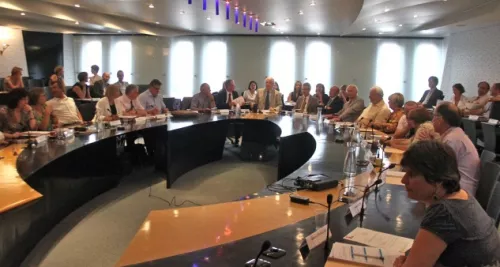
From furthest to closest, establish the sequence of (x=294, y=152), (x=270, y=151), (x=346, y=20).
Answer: (x=346, y=20) < (x=270, y=151) < (x=294, y=152)

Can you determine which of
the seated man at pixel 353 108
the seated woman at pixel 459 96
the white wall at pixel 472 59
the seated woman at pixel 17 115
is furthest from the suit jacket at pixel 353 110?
the white wall at pixel 472 59

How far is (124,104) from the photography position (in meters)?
5.62

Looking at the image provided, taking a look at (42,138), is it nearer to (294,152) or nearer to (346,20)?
(294,152)

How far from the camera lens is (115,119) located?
516 centimetres

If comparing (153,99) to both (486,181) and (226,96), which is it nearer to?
(226,96)

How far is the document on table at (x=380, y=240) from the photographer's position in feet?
5.35

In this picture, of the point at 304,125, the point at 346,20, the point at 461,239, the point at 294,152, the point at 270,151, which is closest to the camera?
the point at 461,239

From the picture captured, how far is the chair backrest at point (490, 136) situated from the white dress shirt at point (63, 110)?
18.0 feet

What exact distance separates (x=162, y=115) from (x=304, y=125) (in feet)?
6.51

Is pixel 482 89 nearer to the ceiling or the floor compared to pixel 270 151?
nearer to the ceiling

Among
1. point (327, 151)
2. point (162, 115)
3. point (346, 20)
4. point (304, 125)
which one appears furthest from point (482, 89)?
point (162, 115)

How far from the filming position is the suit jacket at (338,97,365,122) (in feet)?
20.3

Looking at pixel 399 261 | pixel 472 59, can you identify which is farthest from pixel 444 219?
pixel 472 59

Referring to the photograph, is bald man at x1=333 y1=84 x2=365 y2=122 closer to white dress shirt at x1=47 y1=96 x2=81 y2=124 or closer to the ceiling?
the ceiling
